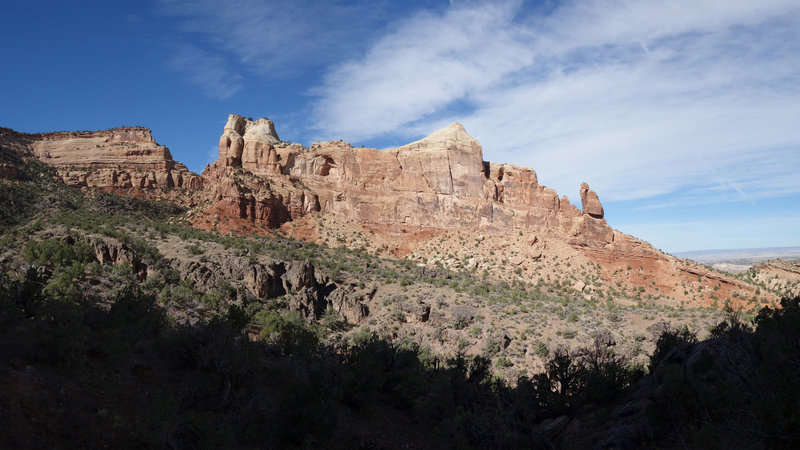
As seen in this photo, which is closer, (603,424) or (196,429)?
(196,429)

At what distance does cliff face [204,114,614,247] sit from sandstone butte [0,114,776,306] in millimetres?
175

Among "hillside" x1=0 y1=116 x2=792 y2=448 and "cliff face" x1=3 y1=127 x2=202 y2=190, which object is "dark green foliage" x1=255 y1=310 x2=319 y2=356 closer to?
"hillside" x1=0 y1=116 x2=792 y2=448

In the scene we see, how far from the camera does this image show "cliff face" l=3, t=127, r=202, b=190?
226ft

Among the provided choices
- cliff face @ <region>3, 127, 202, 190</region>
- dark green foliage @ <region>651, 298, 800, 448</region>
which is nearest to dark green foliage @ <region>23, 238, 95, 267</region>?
dark green foliage @ <region>651, 298, 800, 448</region>

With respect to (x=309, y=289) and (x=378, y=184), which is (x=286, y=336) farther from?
(x=378, y=184)

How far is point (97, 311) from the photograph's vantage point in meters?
15.7

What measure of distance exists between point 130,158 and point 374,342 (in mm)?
71939

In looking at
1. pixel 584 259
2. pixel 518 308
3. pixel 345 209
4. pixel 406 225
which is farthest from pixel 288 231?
pixel 584 259

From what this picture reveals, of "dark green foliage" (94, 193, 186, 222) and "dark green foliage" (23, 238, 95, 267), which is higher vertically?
"dark green foliage" (94, 193, 186, 222)

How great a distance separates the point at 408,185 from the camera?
7081 cm

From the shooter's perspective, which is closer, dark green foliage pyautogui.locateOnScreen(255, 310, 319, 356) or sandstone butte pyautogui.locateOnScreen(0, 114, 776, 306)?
dark green foliage pyautogui.locateOnScreen(255, 310, 319, 356)

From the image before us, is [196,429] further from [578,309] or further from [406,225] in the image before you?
[406,225]

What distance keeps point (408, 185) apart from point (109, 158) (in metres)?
54.4

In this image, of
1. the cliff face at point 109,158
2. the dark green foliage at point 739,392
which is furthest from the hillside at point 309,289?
the dark green foliage at point 739,392
